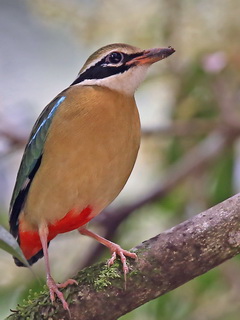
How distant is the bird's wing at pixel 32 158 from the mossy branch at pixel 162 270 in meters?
0.87

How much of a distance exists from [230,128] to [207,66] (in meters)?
0.43

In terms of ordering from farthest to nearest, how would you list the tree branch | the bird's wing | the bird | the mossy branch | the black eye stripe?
the tree branch, the black eye stripe, the bird's wing, the bird, the mossy branch

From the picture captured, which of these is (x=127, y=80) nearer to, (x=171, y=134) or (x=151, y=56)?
(x=151, y=56)

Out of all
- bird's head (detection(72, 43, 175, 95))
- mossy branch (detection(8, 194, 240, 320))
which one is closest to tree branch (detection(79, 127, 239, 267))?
bird's head (detection(72, 43, 175, 95))

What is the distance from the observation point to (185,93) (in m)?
4.87

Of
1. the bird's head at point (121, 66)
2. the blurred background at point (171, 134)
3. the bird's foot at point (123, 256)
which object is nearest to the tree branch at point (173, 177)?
the blurred background at point (171, 134)

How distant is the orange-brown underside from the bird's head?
24.3 inches

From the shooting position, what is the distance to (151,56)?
3.60 m

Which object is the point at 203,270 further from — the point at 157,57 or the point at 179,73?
the point at 179,73

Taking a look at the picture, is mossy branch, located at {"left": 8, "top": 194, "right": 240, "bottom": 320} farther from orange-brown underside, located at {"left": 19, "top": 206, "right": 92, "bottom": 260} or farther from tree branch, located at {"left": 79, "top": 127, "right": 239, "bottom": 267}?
tree branch, located at {"left": 79, "top": 127, "right": 239, "bottom": 267}

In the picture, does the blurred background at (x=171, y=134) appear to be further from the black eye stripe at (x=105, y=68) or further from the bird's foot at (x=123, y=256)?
the bird's foot at (x=123, y=256)

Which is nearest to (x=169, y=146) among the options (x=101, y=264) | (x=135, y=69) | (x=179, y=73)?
(x=179, y=73)

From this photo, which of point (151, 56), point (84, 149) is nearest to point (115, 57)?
point (151, 56)

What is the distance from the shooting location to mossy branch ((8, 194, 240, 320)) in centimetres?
280
